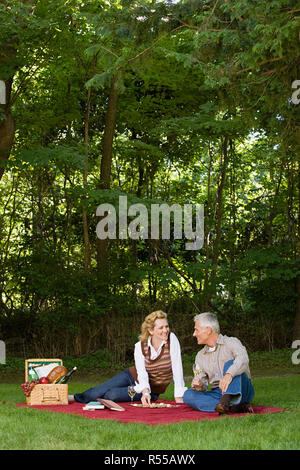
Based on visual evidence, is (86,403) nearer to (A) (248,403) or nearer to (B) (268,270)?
(A) (248,403)

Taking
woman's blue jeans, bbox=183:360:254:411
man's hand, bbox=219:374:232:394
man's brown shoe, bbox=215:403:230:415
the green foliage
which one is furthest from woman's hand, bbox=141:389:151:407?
→ the green foliage

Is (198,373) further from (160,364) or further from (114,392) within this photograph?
(114,392)

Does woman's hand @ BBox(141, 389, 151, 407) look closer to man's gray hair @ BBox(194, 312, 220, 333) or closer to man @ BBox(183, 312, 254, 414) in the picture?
man @ BBox(183, 312, 254, 414)

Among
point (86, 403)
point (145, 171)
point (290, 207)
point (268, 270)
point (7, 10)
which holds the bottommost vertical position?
point (86, 403)

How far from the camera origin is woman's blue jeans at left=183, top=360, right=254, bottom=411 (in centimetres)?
492

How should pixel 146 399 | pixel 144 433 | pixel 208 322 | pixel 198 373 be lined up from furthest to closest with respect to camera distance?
pixel 146 399
pixel 198 373
pixel 208 322
pixel 144 433

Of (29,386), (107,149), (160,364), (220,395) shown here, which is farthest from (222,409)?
(107,149)

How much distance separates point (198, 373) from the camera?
17.8 ft

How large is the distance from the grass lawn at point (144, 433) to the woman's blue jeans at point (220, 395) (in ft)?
0.89

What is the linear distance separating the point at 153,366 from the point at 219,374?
29.3 inches

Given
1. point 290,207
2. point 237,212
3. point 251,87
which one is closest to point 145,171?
point 237,212

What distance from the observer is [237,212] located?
1438 cm

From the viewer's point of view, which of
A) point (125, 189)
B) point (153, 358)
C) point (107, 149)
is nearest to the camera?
point (153, 358)
